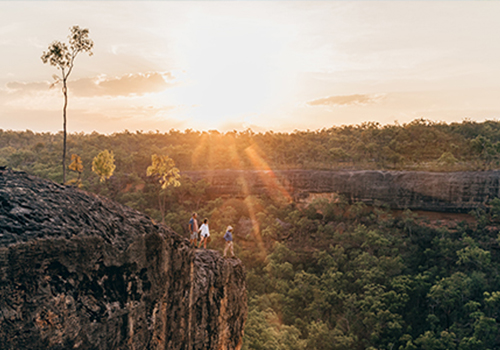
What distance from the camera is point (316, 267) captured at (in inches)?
1094

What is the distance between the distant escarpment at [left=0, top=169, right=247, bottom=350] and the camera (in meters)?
4.75

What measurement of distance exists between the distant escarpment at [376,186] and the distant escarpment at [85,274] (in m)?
24.8

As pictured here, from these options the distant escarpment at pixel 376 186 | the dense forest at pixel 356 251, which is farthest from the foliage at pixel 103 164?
the distant escarpment at pixel 376 186

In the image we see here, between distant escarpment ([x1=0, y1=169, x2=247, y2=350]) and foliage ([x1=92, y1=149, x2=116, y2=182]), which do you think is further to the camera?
foliage ([x1=92, y1=149, x2=116, y2=182])

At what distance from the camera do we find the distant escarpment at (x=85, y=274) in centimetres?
475

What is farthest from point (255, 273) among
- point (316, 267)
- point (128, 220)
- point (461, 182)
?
point (128, 220)

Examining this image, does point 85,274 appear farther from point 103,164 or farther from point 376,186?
point 376,186

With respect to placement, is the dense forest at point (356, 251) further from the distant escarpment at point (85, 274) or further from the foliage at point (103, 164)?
the distant escarpment at point (85, 274)

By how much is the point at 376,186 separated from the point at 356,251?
666cm

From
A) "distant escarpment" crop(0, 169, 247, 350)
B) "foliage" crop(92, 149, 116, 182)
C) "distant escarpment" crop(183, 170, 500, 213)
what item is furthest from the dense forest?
"distant escarpment" crop(0, 169, 247, 350)

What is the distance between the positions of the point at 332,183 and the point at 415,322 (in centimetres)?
1360

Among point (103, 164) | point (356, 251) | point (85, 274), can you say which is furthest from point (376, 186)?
point (85, 274)

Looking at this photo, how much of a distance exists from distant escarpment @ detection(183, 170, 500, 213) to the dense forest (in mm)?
890

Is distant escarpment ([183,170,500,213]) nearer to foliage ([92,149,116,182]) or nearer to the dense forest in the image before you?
the dense forest
